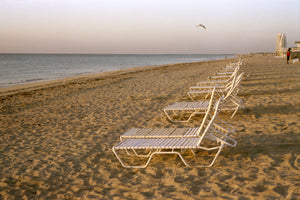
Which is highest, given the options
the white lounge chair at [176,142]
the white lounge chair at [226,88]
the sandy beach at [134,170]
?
the white lounge chair at [226,88]

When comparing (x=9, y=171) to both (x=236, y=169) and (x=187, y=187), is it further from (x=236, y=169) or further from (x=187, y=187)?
(x=236, y=169)

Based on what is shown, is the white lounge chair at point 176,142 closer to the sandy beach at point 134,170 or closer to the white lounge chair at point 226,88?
the sandy beach at point 134,170

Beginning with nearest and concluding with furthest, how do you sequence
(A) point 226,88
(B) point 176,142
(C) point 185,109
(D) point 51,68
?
(B) point 176,142 → (C) point 185,109 → (A) point 226,88 → (D) point 51,68

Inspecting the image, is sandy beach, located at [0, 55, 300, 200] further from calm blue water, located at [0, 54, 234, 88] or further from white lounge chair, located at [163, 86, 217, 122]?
calm blue water, located at [0, 54, 234, 88]

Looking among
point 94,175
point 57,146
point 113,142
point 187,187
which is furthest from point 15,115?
point 187,187

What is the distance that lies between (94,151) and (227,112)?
11.5ft

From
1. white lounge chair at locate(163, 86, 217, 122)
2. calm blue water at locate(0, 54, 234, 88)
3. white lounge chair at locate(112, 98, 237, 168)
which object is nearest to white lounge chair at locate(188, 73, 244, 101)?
white lounge chair at locate(163, 86, 217, 122)

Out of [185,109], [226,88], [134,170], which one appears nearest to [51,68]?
[226,88]

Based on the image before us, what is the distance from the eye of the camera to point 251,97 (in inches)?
323

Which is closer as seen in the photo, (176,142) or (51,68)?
(176,142)

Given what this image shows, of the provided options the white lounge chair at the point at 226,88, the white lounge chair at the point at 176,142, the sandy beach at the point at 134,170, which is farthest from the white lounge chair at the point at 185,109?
the white lounge chair at the point at 176,142

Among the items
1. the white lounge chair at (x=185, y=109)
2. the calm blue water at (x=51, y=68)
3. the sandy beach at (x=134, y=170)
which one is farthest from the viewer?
the calm blue water at (x=51, y=68)

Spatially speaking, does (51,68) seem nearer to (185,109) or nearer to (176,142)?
(185,109)

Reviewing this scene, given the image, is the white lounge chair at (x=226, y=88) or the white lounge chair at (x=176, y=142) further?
the white lounge chair at (x=226, y=88)
